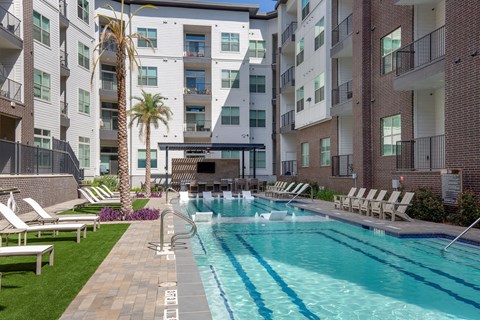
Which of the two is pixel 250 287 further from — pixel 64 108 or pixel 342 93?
pixel 64 108

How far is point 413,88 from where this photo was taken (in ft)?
54.0

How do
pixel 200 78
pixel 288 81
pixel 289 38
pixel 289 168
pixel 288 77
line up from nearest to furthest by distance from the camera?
pixel 289 38 → pixel 288 81 → pixel 288 77 → pixel 289 168 → pixel 200 78

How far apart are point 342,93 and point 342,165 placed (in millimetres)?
4191

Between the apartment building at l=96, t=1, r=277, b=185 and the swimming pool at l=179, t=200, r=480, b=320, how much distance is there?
26439 millimetres

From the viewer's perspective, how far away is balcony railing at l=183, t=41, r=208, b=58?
1535 inches

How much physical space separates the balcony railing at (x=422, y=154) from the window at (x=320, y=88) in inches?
335

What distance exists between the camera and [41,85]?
2508 cm

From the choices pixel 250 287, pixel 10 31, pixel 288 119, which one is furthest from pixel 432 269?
pixel 288 119

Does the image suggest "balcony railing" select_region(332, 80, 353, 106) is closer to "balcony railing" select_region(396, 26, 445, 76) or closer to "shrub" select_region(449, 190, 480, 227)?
"balcony railing" select_region(396, 26, 445, 76)

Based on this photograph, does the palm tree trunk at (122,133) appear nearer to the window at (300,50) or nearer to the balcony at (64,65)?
the balcony at (64,65)

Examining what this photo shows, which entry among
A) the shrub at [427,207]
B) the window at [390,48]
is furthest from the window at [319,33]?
the shrub at [427,207]

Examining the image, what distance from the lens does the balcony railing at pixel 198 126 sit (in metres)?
38.6

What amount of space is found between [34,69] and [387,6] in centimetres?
2011

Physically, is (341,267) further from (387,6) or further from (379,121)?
(387,6)
